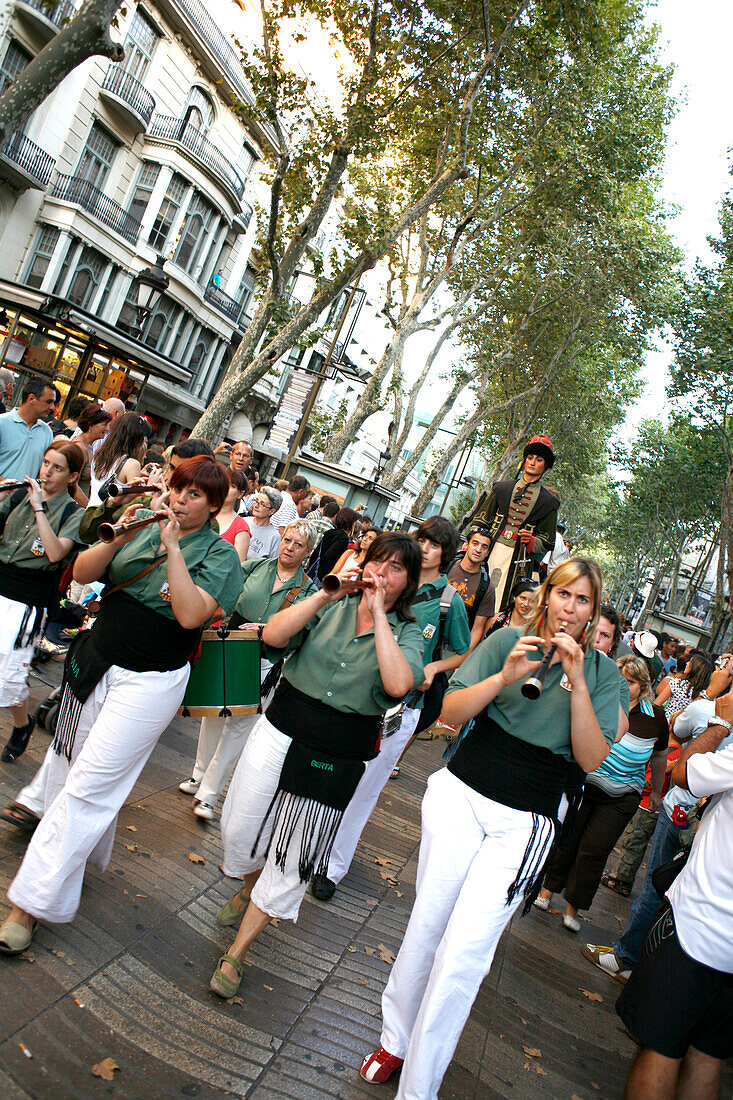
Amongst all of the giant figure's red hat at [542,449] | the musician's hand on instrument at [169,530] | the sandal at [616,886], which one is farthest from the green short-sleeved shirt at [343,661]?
the sandal at [616,886]

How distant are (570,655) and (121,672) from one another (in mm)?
1901

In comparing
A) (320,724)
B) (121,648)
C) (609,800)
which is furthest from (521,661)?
(609,800)

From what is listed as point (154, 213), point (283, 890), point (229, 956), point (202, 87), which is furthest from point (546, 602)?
point (202, 87)

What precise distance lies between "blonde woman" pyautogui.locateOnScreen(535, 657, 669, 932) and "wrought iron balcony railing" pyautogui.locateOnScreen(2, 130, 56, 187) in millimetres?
21663

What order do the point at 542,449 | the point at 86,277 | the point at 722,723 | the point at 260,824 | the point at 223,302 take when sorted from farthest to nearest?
the point at 223,302, the point at 86,277, the point at 542,449, the point at 722,723, the point at 260,824

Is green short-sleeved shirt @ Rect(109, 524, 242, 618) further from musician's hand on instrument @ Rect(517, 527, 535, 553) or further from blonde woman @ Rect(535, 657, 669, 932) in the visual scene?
musician's hand on instrument @ Rect(517, 527, 535, 553)

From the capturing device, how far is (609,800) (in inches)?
239

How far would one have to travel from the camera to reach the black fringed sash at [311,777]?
143 inches

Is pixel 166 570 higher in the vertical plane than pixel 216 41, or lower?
lower

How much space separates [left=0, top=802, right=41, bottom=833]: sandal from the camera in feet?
13.6

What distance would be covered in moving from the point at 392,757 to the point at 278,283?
428 inches

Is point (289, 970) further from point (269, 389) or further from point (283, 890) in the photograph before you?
point (269, 389)

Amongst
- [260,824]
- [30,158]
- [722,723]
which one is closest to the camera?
[260,824]

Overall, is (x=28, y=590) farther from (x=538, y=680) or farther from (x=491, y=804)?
(x=538, y=680)
